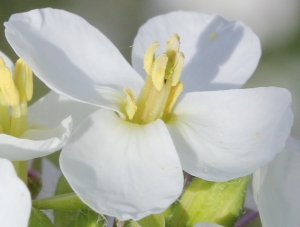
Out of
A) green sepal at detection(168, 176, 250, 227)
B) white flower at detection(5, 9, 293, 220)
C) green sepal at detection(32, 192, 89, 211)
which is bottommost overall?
green sepal at detection(168, 176, 250, 227)

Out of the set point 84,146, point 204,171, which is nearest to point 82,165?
point 84,146

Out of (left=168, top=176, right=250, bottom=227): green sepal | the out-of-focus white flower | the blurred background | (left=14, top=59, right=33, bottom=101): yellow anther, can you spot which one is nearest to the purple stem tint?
(left=168, top=176, right=250, bottom=227): green sepal

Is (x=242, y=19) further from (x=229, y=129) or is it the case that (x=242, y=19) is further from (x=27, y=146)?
(x=27, y=146)

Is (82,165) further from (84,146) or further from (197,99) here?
(197,99)

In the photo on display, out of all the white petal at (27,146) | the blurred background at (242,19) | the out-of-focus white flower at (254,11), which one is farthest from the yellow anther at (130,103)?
the out-of-focus white flower at (254,11)

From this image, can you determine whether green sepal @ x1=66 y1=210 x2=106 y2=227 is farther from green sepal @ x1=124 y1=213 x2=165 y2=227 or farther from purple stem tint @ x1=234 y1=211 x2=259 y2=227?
purple stem tint @ x1=234 y1=211 x2=259 y2=227

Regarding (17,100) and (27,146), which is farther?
(17,100)

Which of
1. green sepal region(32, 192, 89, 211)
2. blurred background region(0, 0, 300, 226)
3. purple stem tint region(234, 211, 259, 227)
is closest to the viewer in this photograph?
green sepal region(32, 192, 89, 211)

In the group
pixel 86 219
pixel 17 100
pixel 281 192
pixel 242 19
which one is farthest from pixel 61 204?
pixel 242 19
